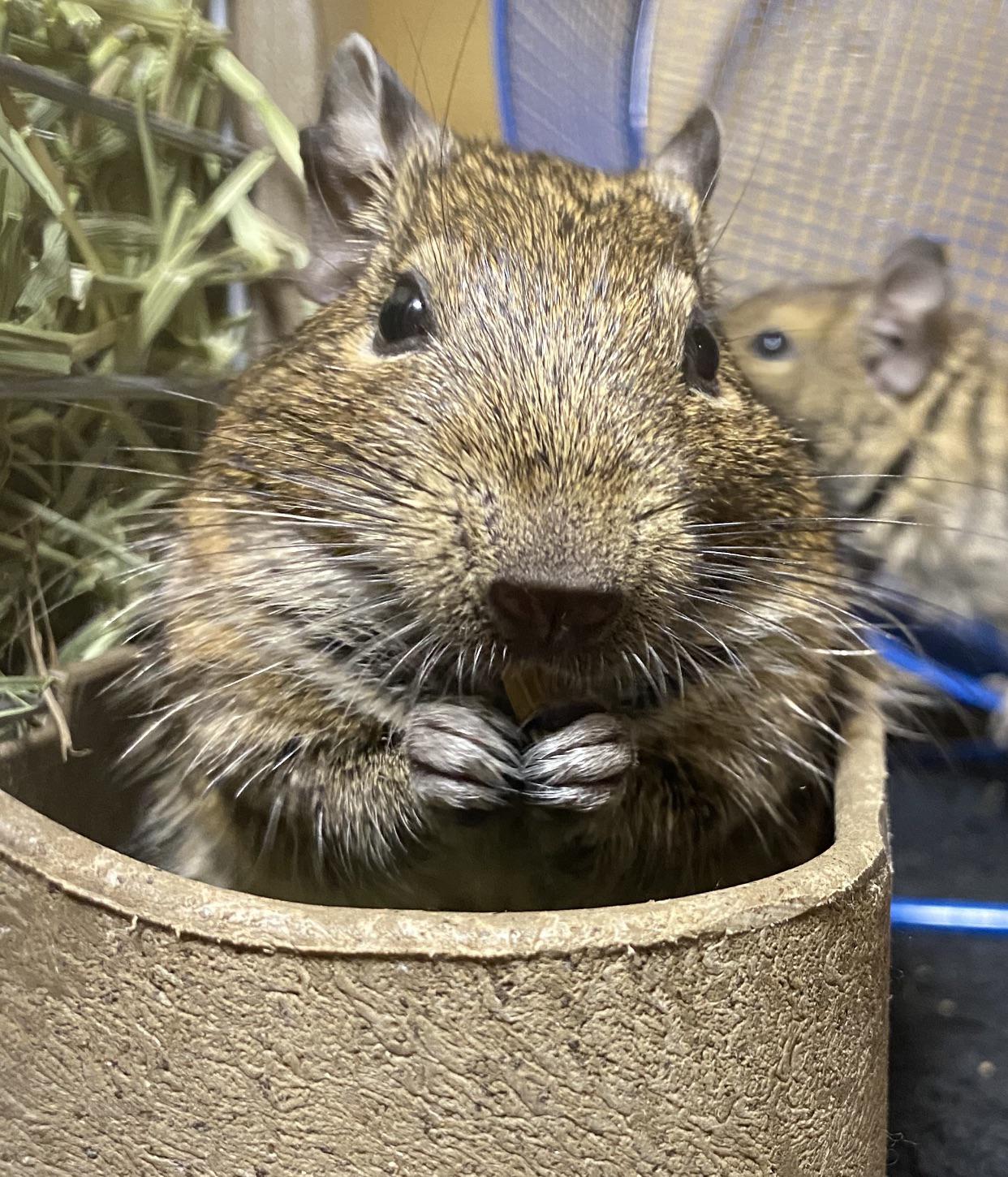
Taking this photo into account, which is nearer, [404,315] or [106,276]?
[404,315]

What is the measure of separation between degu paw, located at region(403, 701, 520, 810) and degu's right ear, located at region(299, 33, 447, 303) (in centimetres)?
51

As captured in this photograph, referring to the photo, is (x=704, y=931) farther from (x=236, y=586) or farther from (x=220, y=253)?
(x=220, y=253)

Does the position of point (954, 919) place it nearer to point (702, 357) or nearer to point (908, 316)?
point (702, 357)

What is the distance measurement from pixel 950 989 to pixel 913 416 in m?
1.09

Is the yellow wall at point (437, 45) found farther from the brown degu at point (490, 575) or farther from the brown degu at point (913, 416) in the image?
the brown degu at point (913, 416)

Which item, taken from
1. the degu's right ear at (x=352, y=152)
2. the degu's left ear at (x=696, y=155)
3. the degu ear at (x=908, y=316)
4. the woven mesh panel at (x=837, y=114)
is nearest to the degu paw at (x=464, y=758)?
the degu's right ear at (x=352, y=152)

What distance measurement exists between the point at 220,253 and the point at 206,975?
38.0 inches

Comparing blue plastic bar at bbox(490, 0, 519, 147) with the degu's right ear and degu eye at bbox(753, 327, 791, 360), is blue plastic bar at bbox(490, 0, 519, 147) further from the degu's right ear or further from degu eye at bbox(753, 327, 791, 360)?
degu eye at bbox(753, 327, 791, 360)

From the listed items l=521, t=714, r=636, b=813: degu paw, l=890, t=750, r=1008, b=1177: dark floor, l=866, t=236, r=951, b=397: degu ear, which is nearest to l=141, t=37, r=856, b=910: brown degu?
l=521, t=714, r=636, b=813: degu paw

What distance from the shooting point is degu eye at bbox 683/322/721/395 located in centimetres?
99

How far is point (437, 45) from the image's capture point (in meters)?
1.24

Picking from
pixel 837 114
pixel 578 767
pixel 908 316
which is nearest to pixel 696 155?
pixel 837 114

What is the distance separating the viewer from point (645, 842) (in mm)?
947

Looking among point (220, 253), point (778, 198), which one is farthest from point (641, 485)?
point (778, 198)
